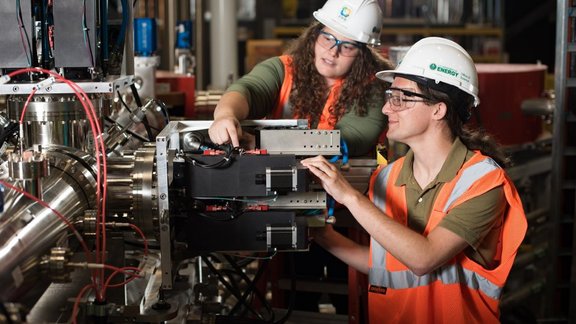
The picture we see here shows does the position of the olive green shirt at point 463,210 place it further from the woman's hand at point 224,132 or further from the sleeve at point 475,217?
the woman's hand at point 224,132

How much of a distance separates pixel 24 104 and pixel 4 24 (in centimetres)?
19

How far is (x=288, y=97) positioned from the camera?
8.20 ft

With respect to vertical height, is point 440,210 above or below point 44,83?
below

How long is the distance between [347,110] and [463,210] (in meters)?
0.63

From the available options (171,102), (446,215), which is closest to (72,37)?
(446,215)

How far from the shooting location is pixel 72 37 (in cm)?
185

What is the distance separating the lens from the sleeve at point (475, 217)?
6.17 feet

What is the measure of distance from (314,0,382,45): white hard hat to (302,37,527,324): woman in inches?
14.3

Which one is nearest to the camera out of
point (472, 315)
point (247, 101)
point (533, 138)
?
point (472, 315)

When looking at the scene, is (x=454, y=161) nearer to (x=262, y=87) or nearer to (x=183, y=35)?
(x=262, y=87)

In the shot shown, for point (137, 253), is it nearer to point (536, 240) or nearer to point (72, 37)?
point (72, 37)

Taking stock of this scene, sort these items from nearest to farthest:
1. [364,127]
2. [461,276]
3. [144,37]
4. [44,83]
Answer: [44,83] → [461,276] → [364,127] → [144,37]

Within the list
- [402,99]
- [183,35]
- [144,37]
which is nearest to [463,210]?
[402,99]

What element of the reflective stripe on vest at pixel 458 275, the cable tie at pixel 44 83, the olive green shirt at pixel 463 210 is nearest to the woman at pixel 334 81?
the olive green shirt at pixel 463 210
